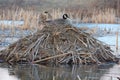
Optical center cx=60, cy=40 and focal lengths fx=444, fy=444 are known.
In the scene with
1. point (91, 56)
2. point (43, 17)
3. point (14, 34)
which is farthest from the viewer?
point (14, 34)

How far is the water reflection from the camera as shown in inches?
396

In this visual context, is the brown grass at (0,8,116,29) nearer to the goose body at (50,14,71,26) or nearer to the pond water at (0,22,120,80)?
the goose body at (50,14,71,26)

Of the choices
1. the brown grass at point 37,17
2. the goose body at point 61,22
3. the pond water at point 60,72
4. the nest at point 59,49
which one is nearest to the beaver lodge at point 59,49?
the nest at point 59,49

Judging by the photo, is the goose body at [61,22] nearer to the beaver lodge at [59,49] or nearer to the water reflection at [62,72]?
the beaver lodge at [59,49]

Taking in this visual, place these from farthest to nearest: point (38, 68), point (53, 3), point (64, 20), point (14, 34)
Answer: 1. point (53, 3)
2. point (14, 34)
3. point (64, 20)
4. point (38, 68)

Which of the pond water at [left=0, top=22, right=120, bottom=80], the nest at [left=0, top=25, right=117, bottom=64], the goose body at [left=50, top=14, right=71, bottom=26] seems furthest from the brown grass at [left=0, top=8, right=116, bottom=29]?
the pond water at [left=0, top=22, right=120, bottom=80]

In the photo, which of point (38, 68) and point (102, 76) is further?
point (38, 68)

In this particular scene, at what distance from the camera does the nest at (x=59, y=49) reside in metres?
12.1

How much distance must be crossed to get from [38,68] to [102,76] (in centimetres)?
190

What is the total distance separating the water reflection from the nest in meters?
0.42

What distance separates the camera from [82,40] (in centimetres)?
1255

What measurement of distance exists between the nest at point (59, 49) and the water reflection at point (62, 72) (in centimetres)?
42

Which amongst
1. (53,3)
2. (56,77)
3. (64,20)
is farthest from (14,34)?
(53,3)

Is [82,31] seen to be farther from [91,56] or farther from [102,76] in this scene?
[102,76]
